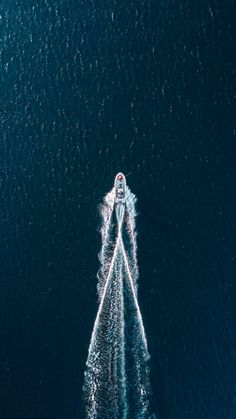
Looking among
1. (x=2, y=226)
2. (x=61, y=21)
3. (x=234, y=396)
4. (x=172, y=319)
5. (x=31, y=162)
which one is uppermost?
(x=61, y=21)

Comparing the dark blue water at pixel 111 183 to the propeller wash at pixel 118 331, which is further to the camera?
the dark blue water at pixel 111 183

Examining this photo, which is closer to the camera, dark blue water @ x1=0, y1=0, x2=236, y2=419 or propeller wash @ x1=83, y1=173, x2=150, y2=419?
propeller wash @ x1=83, y1=173, x2=150, y2=419

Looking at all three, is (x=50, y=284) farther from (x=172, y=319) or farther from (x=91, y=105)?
(x=91, y=105)

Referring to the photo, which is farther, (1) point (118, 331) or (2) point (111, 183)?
(2) point (111, 183)

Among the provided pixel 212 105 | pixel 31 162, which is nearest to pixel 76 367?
pixel 31 162

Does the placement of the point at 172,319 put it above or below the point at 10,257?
below
